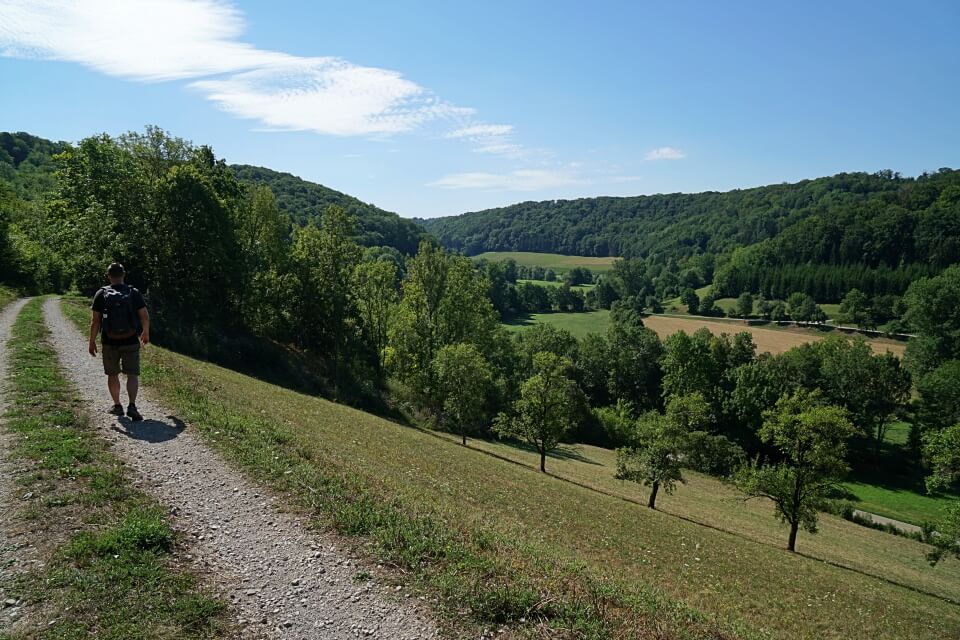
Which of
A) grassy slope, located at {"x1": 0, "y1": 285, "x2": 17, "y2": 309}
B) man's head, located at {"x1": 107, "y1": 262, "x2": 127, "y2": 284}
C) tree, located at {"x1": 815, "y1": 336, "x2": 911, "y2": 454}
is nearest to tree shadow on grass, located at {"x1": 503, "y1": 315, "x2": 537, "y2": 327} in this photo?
tree, located at {"x1": 815, "y1": 336, "x2": 911, "y2": 454}

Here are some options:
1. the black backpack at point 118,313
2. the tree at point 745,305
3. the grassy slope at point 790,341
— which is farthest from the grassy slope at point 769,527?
the tree at point 745,305

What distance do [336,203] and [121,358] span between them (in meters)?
127

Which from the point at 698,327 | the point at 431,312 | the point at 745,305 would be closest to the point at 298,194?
the point at 431,312

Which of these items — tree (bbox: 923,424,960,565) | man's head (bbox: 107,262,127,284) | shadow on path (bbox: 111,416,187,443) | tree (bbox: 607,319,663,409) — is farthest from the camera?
tree (bbox: 607,319,663,409)

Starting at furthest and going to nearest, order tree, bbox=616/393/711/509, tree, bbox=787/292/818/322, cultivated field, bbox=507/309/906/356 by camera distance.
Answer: tree, bbox=787/292/818/322, cultivated field, bbox=507/309/906/356, tree, bbox=616/393/711/509

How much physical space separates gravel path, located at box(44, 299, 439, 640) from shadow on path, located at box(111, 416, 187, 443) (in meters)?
0.04

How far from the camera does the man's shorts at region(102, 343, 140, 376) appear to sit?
40.5 feet

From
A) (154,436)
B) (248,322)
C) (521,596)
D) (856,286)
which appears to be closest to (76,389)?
(154,436)

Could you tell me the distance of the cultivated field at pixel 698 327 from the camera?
4038 inches

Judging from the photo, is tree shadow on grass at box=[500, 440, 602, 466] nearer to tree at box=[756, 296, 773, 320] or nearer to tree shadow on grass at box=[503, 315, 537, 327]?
tree shadow on grass at box=[503, 315, 537, 327]

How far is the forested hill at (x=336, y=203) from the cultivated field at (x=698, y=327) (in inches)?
1685

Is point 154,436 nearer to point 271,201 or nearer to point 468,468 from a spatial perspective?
point 468,468

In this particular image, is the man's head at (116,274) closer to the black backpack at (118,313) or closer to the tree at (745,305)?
the black backpack at (118,313)

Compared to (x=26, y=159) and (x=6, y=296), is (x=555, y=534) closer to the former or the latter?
(x=6, y=296)
